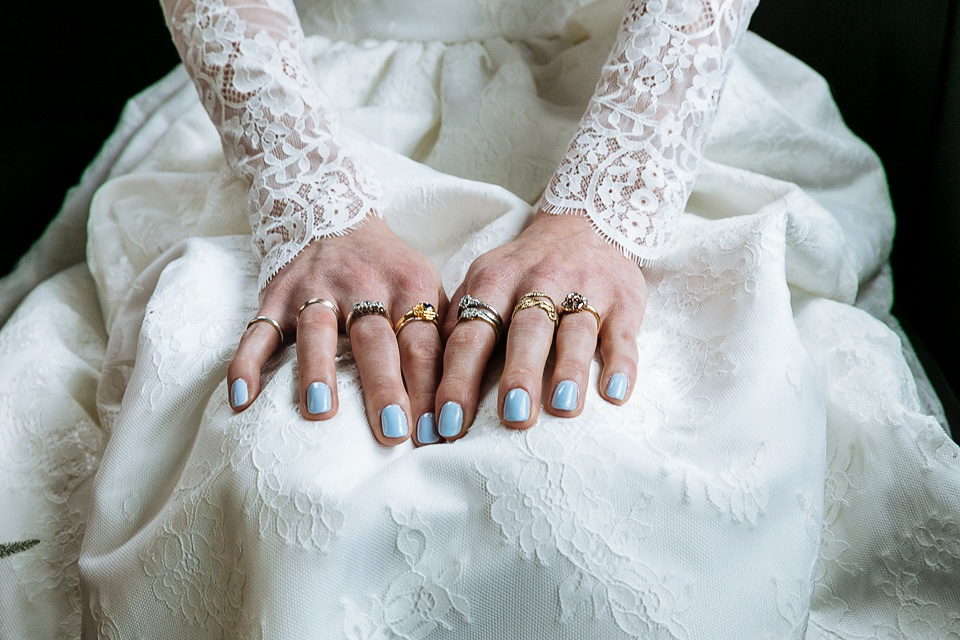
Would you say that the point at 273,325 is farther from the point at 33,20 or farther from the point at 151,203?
the point at 33,20

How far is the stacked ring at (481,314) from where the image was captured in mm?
657

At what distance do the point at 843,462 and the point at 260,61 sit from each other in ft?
2.31

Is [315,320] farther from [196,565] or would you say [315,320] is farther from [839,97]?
[839,97]

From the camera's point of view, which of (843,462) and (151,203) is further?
(151,203)

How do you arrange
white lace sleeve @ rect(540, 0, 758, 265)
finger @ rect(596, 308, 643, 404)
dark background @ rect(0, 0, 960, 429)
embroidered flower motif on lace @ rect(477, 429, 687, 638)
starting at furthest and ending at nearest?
dark background @ rect(0, 0, 960, 429)
white lace sleeve @ rect(540, 0, 758, 265)
finger @ rect(596, 308, 643, 404)
embroidered flower motif on lace @ rect(477, 429, 687, 638)

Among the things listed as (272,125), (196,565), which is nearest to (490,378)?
(196,565)

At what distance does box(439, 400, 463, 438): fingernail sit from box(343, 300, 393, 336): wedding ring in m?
0.12

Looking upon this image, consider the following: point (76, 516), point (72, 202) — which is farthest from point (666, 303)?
point (72, 202)

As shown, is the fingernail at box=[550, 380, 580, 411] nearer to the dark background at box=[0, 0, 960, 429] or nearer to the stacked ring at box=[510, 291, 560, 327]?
the stacked ring at box=[510, 291, 560, 327]

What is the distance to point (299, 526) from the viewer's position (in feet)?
1.73

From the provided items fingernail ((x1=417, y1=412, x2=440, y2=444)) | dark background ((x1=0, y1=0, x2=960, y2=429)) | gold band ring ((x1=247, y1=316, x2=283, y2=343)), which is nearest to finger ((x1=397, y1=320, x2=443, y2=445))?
fingernail ((x1=417, y1=412, x2=440, y2=444))

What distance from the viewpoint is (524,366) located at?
23.9 inches

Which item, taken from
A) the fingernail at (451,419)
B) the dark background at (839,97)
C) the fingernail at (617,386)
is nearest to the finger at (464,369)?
the fingernail at (451,419)

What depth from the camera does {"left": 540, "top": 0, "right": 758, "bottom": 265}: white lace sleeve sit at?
785 mm
